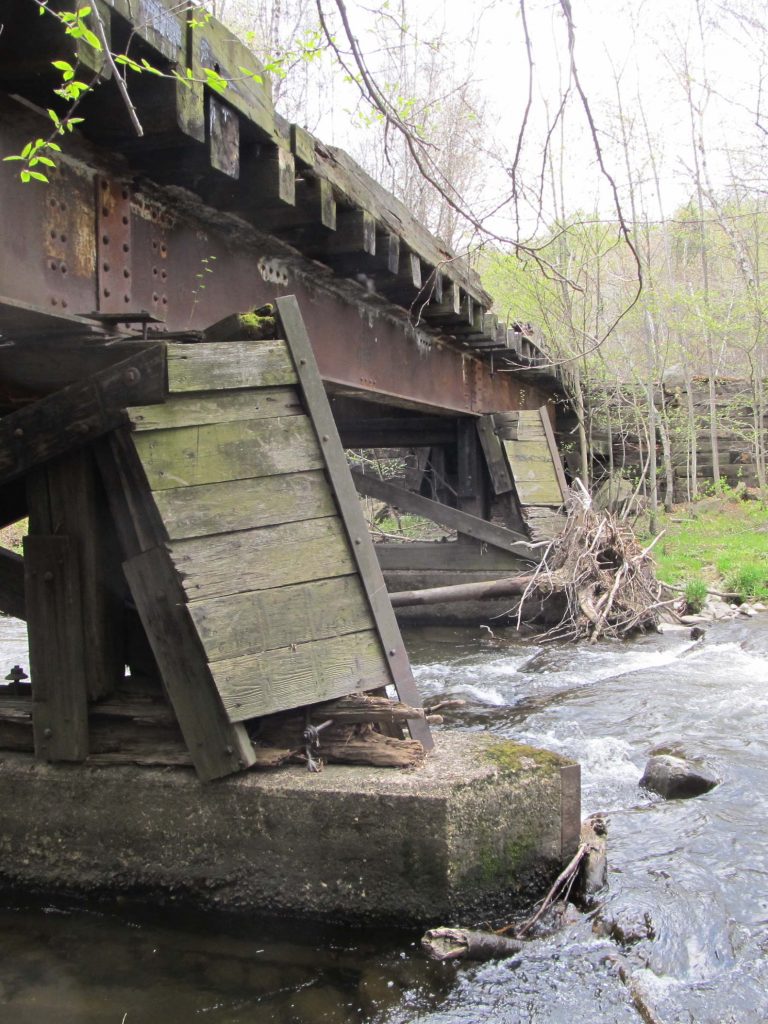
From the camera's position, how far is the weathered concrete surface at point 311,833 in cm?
302

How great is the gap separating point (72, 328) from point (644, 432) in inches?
644

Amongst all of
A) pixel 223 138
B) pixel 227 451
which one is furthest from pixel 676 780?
pixel 223 138

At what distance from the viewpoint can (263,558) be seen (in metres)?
3.30

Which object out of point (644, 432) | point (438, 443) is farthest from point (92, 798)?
point (644, 432)

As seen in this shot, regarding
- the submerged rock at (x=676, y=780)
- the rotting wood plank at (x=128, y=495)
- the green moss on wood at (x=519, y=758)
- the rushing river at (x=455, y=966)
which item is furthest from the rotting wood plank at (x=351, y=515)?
the submerged rock at (x=676, y=780)

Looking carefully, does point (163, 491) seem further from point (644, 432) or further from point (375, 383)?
point (644, 432)

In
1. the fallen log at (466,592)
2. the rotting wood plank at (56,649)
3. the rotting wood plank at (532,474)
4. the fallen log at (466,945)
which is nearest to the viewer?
the fallen log at (466,945)

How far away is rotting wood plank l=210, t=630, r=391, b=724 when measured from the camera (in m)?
3.12

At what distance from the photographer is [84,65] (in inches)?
110

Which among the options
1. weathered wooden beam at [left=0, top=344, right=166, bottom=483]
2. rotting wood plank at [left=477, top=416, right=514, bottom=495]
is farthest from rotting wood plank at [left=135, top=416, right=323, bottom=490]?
rotting wood plank at [left=477, top=416, right=514, bottom=495]

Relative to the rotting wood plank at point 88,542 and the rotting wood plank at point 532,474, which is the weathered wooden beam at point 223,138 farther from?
the rotting wood plank at point 532,474

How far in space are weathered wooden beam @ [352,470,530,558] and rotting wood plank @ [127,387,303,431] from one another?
6293 millimetres

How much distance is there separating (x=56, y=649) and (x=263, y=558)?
938mm

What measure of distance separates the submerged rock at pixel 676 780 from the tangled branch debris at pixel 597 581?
4.24 metres
